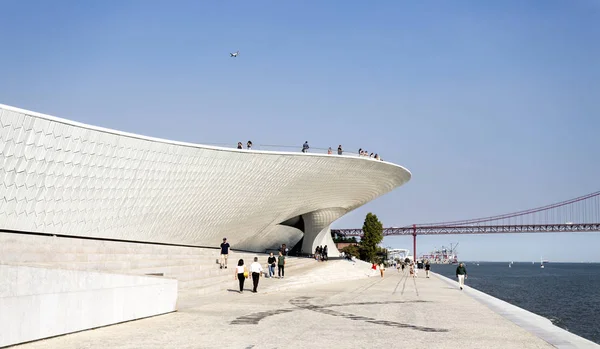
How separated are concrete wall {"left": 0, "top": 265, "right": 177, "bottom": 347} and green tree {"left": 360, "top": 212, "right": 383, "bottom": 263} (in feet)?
178

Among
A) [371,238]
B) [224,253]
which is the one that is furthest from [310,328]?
[371,238]

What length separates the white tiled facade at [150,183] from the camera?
63.1 feet

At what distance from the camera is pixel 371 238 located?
6556 centimetres

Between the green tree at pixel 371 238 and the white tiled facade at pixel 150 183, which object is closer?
the white tiled facade at pixel 150 183

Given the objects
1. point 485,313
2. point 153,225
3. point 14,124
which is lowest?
point 485,313

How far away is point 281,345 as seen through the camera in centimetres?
761

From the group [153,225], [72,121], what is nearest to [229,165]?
[153,225]

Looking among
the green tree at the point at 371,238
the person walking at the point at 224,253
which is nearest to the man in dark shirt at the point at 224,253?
the person walking at the point at 224,253

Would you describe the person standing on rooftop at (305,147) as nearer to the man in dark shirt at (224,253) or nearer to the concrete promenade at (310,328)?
the man in dark shirt at (224,253)

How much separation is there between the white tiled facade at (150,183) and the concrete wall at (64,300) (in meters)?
9.51

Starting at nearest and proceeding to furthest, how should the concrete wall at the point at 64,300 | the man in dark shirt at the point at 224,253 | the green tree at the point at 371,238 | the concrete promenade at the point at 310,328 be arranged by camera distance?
the concrete wall at the point at 64,300
the concrete promenade at the point at 310,328
the man in dark shirt at the point at 224,253
the green tree at the point at 371,238

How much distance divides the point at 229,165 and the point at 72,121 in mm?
9778

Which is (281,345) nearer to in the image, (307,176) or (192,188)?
(192,188)

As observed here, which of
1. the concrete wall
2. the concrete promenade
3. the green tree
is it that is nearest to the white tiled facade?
Answer: the concrete promenade
